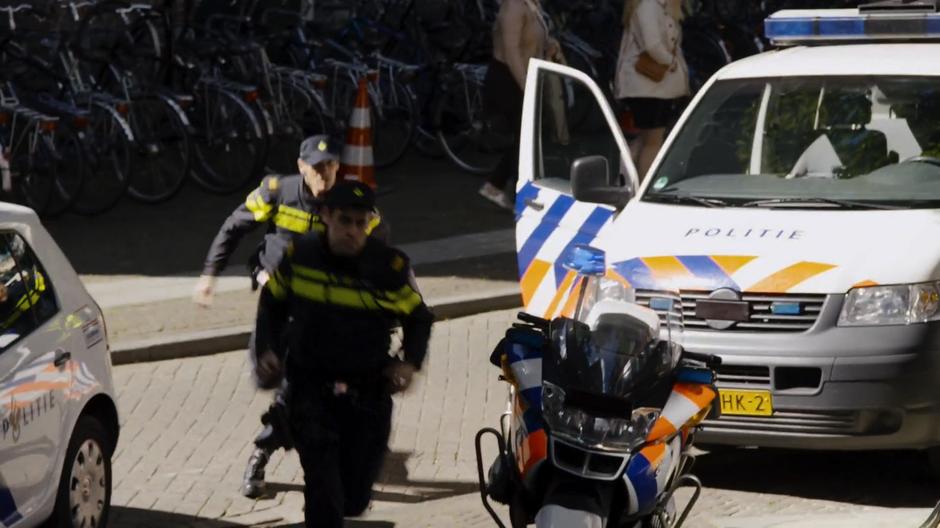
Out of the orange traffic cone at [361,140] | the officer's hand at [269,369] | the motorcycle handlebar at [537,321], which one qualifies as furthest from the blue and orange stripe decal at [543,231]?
the orange traffic cone at [361,140]

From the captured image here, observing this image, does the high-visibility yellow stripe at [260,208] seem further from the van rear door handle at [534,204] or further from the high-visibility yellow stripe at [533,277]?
the van rear door handle at [534,204]

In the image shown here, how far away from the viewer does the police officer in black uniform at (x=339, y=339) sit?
7.30 meters

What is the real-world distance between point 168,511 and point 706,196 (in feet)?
9.20

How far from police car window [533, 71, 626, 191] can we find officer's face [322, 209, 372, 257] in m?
2.75

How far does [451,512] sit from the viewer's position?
8.55 meters

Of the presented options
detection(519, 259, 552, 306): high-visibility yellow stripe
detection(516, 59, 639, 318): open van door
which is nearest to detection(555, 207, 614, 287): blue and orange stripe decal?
detection(516, 59, 639, 318): open van door

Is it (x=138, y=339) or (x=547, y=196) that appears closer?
(x=547, y=196)

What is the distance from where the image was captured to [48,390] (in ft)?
24.3

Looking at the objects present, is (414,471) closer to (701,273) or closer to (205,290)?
(205,290)

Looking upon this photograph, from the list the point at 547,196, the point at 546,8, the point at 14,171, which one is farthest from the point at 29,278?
the point at 546,8

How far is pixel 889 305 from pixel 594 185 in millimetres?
1661

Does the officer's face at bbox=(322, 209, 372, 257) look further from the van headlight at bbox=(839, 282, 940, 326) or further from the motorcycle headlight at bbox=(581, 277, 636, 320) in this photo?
the van headlight at bbox=(839, 282, 940, 326)

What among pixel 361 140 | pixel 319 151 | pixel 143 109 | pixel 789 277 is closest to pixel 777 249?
pixel 789 277

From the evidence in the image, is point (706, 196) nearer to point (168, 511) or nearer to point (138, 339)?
point (168, 511)
